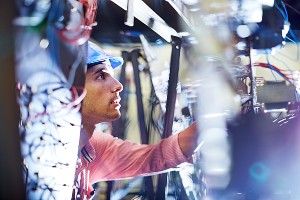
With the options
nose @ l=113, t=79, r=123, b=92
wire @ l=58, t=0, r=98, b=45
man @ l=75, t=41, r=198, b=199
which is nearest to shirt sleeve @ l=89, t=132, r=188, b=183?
man @ l=75, t=41, r=198, b=199

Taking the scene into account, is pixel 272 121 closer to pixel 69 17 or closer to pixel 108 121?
pixel 108 121

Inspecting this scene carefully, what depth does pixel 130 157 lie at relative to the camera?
1.68m

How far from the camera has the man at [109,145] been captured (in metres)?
1.63

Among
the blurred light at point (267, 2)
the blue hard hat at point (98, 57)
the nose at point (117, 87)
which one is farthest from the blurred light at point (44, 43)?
the blurred light at point (267, 2)

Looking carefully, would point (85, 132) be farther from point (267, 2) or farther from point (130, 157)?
point (267, 2)

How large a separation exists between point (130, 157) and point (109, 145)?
0.11 metres

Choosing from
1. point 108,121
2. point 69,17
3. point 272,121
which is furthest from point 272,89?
point 69,17

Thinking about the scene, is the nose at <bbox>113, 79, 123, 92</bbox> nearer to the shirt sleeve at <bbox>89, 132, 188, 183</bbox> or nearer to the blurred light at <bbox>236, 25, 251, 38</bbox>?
the shirt sleeve at <bbox>89, 132, 188, 183</bbox>

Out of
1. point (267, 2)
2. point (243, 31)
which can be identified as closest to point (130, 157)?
point (243, 31)

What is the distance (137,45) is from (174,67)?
7.8 inches

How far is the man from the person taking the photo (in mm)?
1633

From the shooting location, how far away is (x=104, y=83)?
1.65 metres

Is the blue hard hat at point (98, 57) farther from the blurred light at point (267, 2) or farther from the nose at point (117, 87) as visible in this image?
the blurred light at point (267, 2)

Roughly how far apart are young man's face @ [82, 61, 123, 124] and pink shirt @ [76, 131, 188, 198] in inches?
3.3
